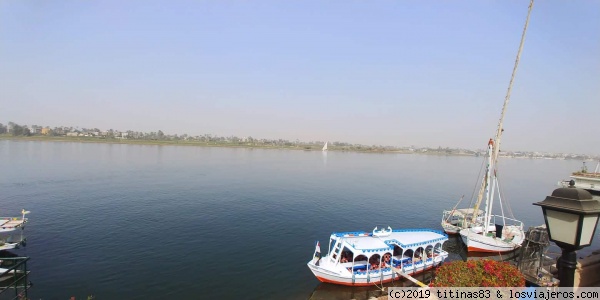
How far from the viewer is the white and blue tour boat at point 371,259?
100.0 ft

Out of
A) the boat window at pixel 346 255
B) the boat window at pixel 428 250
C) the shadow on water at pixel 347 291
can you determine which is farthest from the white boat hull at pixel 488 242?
the boat window at pixel 346 255

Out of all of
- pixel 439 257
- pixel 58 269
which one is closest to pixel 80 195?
pixel 58 269

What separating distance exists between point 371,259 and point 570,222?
2823 cm

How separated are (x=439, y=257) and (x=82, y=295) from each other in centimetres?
3822

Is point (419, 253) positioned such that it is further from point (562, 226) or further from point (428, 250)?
point (562, 226)

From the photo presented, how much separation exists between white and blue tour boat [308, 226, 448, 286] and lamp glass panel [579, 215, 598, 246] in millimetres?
25608

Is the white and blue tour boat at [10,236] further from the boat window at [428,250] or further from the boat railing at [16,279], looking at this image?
the boat window at [428,250]

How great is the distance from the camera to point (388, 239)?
112ft

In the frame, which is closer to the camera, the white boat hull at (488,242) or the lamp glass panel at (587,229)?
the lamp glass panel at (587,229)

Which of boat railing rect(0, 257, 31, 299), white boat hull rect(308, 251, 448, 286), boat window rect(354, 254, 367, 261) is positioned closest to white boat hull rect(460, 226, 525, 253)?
white boat hull rect(308, 251, 448, 286)

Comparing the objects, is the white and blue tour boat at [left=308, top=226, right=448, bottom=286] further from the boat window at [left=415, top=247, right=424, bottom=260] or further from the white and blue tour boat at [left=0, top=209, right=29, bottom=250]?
the white and blue tour boat at [left=0, top=209, right=29, bottom=250]

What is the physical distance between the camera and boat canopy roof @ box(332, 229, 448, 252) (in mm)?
31294

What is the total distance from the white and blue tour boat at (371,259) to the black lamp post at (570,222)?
992 inches

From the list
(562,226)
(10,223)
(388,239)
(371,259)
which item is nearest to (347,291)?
(371,259)
